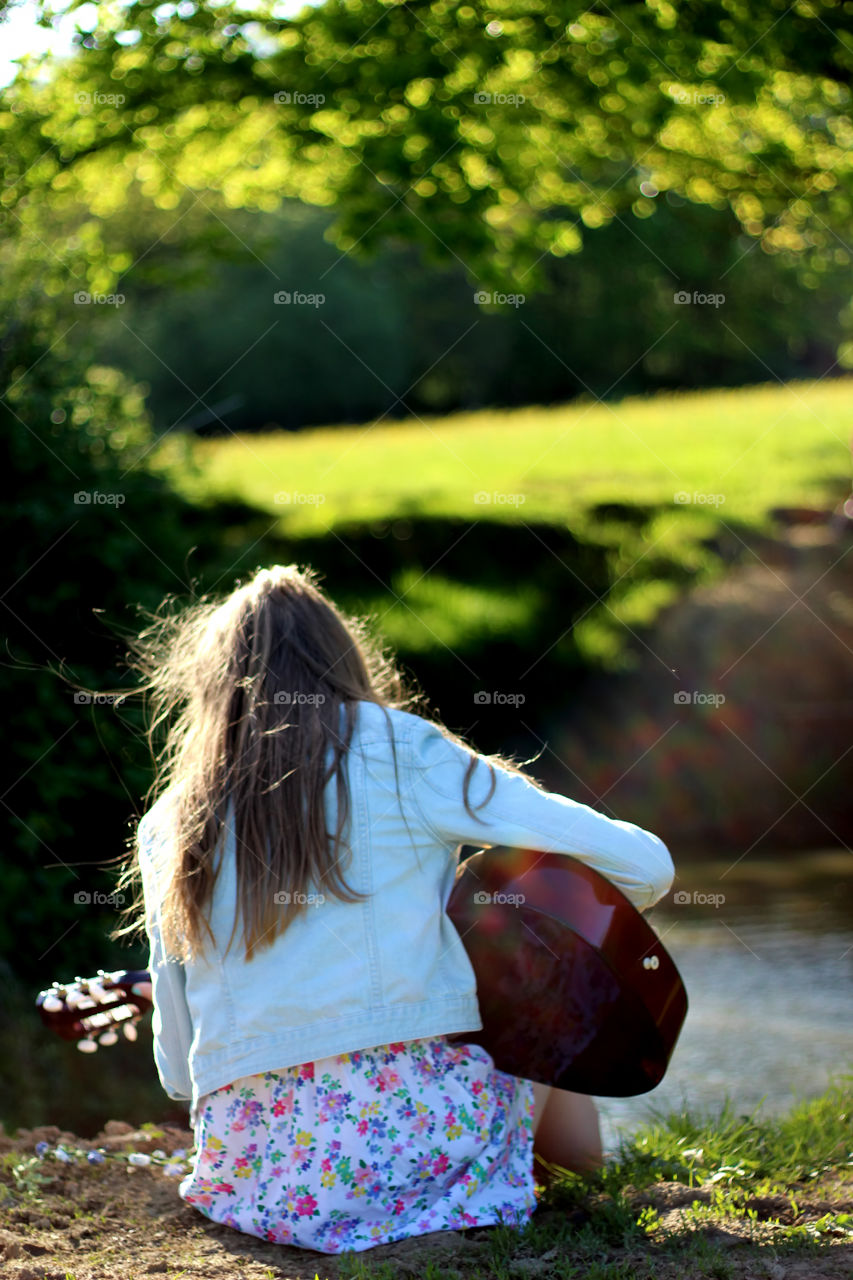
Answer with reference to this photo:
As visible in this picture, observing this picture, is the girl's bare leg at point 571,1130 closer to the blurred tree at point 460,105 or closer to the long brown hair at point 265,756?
the long brown hair at point 265,756

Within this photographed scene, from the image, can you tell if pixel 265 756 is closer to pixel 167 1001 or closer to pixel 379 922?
pixel 379 922

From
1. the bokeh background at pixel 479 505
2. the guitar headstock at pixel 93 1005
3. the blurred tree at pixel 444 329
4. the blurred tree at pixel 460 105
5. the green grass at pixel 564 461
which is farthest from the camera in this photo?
the blurred tree at pixel 444 329

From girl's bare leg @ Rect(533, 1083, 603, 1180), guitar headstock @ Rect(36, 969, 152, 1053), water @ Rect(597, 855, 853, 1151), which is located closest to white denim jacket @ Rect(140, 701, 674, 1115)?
guitar headstock @ Rect(36, 969, 152, 1053)

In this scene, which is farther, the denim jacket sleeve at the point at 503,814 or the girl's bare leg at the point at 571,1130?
the girl's bare leg at the point at 571,1130

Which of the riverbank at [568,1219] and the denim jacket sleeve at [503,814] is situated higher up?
the denim jacket sleeve at [503,814]

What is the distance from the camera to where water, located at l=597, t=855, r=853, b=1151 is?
4008mm

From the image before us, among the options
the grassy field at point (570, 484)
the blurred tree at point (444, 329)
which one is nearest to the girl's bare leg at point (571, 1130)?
the grassy field at point (570, 484)

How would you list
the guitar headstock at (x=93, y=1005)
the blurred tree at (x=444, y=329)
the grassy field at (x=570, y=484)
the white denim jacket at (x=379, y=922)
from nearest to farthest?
the white denim jacket at (x=379, y=922), the guitar headstock at (x=93, y=1005), the grassy field at (x=570, y=484), the blurred tree at (x=444, y=329)

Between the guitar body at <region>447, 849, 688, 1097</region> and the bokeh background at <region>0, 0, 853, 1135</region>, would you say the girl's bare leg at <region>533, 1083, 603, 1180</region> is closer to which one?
the guitar body at <region>447, 849, 688, 1097</region>

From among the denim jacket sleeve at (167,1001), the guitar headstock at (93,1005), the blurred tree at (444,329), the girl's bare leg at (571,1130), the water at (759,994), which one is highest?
the denim jacket sleeve at (167,1001)

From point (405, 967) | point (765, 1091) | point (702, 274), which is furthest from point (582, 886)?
point (702, 274)

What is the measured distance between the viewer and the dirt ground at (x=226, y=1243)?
2.29 m

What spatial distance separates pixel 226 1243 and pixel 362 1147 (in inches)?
15.7

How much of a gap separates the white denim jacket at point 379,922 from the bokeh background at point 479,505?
145 centimetres
